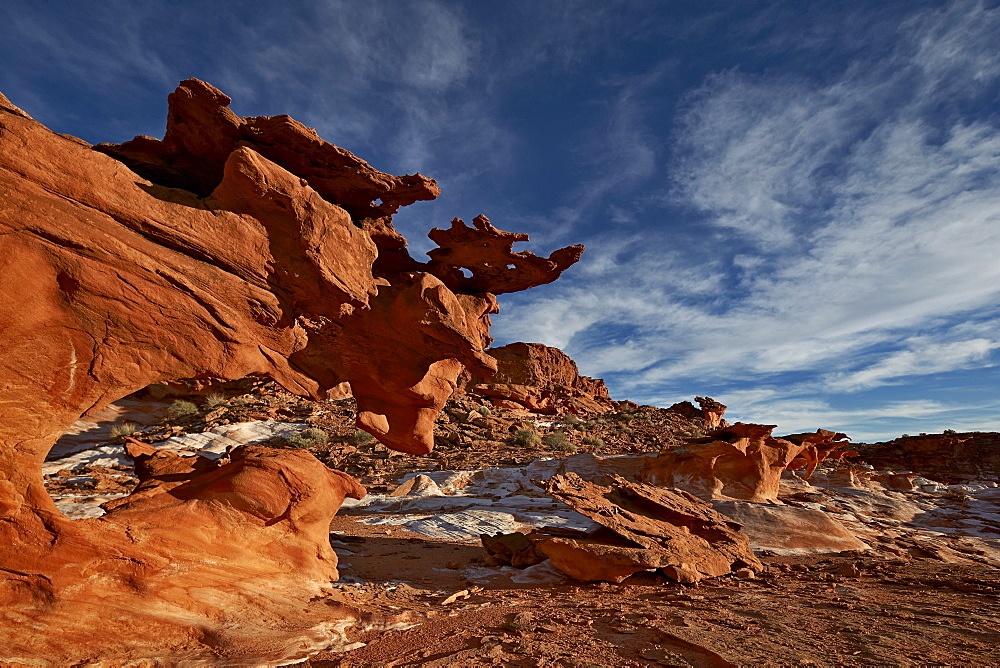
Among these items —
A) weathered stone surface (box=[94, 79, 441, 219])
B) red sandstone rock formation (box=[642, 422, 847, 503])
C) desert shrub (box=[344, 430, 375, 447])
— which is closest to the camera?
weathered stone surface (box=[94, 79, 441, 219])

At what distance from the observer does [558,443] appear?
22.3 metres

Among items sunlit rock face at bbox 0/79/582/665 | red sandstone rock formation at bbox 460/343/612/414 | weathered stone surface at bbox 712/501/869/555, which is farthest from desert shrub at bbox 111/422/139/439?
weathered stone surface at bbox 712/501/869/555

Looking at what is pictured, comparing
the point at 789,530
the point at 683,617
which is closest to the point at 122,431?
the point at 683,617

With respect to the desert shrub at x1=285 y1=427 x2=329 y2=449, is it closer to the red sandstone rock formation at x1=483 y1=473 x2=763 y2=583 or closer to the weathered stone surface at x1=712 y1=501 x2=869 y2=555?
Result: the red sandstone rock formation at x1=483 y1=473 x2=763 y2=583

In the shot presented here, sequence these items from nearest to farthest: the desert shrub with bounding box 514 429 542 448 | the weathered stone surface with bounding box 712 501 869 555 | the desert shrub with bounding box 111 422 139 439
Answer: the weathered stone surface with bounding box 712 501 869 555 → the desert shrub with bounding box 111 422 139 439 → the desert shrub with bounding box 514 429 542 448

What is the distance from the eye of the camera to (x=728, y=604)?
599 cm

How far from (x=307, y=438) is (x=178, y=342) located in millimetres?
15206

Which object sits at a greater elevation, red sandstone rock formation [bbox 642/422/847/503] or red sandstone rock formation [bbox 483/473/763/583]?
red sandstone rock formation [bbox 642/422/847/503]

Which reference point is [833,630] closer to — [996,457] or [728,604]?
[728,604]

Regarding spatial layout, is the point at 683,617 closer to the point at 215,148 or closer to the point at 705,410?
the point at 215,148

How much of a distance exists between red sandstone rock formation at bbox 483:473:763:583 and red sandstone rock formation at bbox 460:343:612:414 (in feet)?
79.1

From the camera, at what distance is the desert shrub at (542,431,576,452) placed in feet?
70.7

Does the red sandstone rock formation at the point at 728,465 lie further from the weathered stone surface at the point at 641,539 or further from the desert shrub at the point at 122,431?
the desert shrub at the point at 122,431

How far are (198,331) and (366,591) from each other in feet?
13.5
